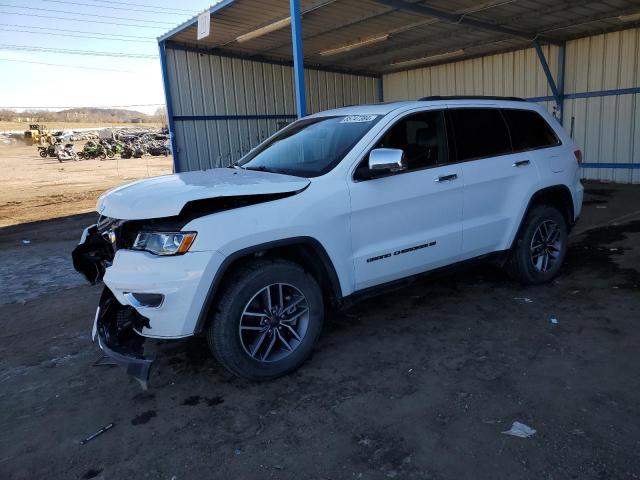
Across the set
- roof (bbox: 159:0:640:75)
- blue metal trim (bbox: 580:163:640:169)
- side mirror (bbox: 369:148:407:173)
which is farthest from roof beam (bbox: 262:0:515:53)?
side mirror (bbox: 369:148:407:173)

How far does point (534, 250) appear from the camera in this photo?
15.9 ft

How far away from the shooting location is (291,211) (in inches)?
126

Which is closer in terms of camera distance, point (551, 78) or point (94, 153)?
point (551, 78)

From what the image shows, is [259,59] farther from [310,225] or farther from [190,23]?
[310,225]

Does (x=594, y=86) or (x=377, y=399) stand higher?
(x=594, y=86)

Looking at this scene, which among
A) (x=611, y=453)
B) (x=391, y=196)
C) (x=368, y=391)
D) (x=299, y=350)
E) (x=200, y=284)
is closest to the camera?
(x=611, y=453)

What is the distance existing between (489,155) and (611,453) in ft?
8.75

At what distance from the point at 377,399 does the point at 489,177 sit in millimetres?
2297

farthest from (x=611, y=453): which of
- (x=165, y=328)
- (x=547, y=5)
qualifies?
(x=547, y=5)

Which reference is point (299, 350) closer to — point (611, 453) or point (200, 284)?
point (200, 284)

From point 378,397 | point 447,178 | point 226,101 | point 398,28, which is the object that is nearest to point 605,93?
point 398,28

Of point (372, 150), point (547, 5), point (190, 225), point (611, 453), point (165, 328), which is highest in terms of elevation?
point (547, 5)

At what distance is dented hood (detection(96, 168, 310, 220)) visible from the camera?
292 cm

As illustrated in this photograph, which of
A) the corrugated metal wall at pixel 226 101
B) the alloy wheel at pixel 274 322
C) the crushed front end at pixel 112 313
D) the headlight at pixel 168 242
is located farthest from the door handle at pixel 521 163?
the corrugated metal wall at pixel 226 101
